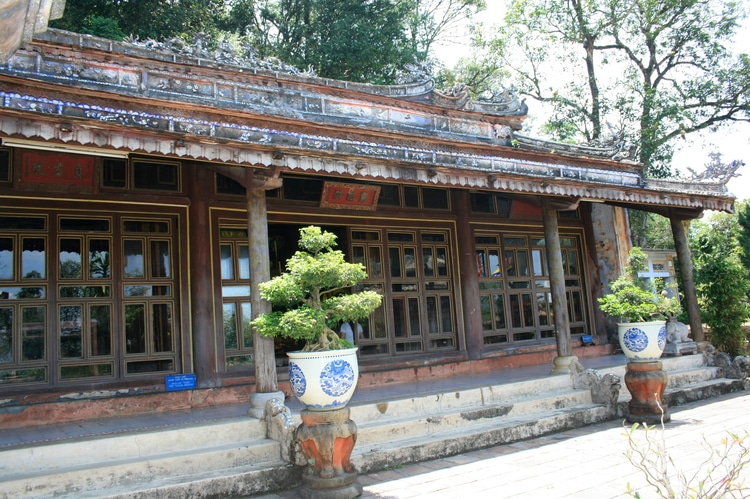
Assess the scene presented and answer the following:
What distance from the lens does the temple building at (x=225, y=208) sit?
19.1 feet

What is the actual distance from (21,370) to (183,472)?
9.00 ft

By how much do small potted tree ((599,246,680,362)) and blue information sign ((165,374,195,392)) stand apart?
201 inches

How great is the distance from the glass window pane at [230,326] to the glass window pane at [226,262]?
404 millimetres

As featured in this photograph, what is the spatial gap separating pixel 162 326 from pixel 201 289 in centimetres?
67

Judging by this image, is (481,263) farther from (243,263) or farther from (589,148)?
(243,263)

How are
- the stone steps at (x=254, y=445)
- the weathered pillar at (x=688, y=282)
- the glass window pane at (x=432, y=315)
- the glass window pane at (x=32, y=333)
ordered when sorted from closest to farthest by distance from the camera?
the stone steps at (x=254, y=445) < the glass window pane at (x=32, y=333) < the glass window pane at (x=432, y=315) < the weathered pillar at (x=688, y=282)

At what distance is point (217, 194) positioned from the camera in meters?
7.63

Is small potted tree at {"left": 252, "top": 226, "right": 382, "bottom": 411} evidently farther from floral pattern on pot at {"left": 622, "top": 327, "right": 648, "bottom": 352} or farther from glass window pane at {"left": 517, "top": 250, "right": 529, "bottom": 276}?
glass window pane at {"left": 517, "top": 250, "right": 529, "bottom": 276}

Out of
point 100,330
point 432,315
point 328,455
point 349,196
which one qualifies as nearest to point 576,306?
point 432,315

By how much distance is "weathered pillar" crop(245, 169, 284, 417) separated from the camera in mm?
5836

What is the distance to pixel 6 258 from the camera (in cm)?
653

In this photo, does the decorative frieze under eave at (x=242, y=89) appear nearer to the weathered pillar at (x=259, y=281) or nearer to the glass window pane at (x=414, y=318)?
the weathered pillar at (x=259, y=281)

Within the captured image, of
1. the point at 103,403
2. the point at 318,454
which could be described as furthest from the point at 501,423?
the point at 103,403

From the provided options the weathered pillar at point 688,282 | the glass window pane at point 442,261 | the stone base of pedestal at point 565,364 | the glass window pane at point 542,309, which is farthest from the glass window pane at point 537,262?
the stone base of pedestal at point 565,364
